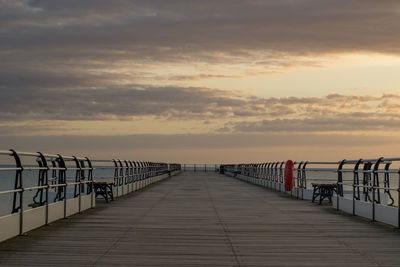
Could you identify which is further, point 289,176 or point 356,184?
point 289,176

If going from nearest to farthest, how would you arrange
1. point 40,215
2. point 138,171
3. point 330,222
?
point 40,215
point 330,222
point 138,171

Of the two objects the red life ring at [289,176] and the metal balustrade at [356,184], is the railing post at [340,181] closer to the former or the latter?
the metal balustrade at [356,184]

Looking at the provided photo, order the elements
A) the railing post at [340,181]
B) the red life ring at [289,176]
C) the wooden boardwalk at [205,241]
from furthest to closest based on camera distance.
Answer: the red life ring at [289,176], the railing post at [340,181], the wooden boardwalk at [205,241]

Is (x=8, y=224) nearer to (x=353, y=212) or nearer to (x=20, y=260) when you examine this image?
(x=20, y=260)

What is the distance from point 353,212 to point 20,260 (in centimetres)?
1111

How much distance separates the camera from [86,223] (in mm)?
14656

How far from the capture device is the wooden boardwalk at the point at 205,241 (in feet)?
30.6

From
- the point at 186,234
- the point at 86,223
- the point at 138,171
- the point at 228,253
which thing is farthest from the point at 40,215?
the point at 138,171

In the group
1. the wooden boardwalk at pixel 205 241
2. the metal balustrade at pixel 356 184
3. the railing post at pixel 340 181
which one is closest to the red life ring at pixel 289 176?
the metal balustrade at pixel 356 184

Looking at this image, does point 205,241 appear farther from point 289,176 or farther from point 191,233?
point 289,176

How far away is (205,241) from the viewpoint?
37.9ft

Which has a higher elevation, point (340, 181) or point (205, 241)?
point (340, 181)

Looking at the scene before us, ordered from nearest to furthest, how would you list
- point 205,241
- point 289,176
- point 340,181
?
point 205,241
point 340,181
point 289,176

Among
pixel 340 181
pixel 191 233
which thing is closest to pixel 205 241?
pixel 191 233
